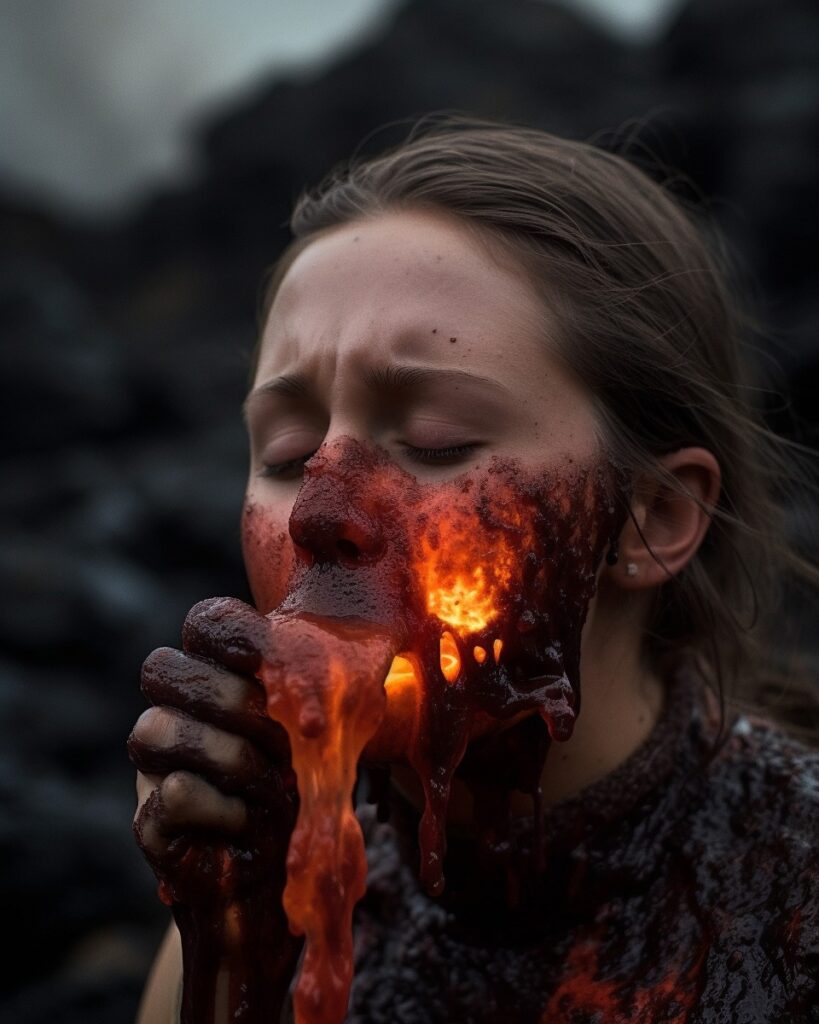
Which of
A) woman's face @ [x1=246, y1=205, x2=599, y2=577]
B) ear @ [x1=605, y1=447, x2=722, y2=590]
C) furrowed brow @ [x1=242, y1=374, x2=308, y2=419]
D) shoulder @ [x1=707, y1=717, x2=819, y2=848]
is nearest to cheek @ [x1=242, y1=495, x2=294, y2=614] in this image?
woman's face @ [x1=246, y1=205, x2=599, y2=577]

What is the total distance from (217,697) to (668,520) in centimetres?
102

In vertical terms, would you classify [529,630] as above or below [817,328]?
below

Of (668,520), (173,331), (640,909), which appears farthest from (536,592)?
(173,331)

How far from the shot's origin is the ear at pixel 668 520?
6.49 feet

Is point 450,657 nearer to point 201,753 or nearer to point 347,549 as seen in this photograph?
point 347,549

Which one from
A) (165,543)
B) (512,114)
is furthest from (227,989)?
(512,114)

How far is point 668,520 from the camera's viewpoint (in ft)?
6.71

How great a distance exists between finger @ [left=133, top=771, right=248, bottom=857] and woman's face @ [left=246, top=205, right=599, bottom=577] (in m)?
0.54

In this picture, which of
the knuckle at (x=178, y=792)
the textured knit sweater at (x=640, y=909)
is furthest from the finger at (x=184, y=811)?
the textured knit sweater at (x=640, y=909)

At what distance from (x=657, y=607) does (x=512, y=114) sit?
8.65m

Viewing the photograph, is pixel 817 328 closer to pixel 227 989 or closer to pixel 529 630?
pixel 529 630

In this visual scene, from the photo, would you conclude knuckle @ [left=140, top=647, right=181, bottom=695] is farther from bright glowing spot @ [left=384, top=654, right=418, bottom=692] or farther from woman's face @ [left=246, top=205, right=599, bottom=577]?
woman's face @ [left=246, top=205, right=599, bottom=577]

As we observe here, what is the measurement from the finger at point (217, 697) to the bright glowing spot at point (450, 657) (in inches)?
11.1

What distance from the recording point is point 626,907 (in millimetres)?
1927
